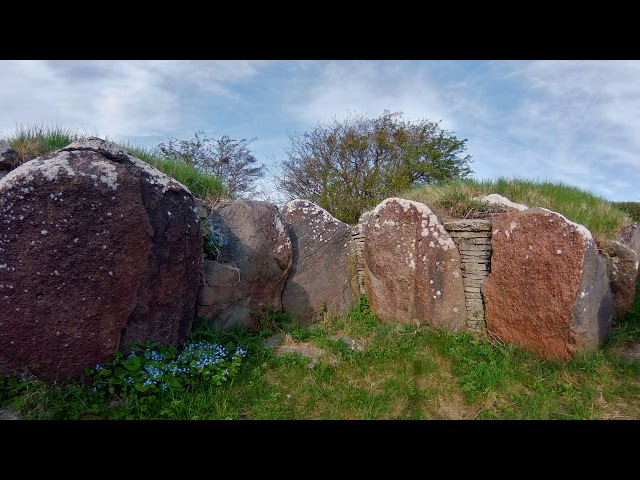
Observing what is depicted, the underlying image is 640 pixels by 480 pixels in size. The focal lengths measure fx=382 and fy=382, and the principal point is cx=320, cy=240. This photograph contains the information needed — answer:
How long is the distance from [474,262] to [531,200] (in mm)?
1783

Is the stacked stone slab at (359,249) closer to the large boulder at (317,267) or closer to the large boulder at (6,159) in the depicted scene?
the large boulder at (317,267)

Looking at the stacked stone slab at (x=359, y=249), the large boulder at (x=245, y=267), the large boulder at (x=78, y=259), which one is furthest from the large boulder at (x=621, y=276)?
the large boulder at (x=78, y=259)

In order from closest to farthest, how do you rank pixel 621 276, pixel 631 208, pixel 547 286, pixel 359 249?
pixel 547 286 < pixel 621 276 < pixel 359 249 < pixel 631 208

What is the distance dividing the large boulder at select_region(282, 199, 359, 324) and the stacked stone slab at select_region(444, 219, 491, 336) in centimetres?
150

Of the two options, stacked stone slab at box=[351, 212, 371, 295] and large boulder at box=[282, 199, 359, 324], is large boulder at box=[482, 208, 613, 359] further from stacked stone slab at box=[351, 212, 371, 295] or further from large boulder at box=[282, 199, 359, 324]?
large boulder at box=[282, 199, 359, 324]

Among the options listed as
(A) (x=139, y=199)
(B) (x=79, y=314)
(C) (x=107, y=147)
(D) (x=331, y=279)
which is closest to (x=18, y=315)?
(B) (x=79, y=314)

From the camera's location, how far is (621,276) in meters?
4.57

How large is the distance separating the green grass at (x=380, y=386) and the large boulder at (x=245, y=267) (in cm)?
23

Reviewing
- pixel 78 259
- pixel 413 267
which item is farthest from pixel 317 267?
pixel 78 259

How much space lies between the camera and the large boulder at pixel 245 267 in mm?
4238

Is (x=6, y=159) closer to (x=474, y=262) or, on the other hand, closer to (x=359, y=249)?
(x=359, y=249)

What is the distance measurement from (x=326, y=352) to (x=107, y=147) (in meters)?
2.91

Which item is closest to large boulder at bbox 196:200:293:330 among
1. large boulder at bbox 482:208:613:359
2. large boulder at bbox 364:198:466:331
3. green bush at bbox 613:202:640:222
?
large boulder at bbox 364:198:466:331

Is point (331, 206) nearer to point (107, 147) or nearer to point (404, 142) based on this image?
point (404, 142)
